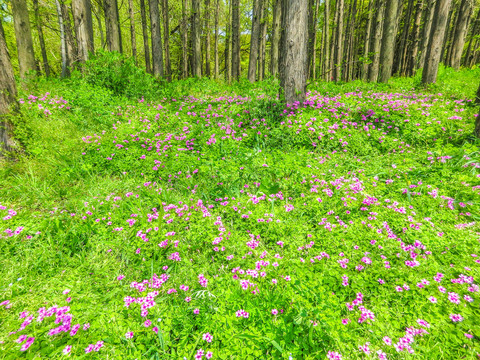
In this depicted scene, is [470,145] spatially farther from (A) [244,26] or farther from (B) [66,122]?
(A) [244,26]

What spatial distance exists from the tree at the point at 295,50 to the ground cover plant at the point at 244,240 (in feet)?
2.94

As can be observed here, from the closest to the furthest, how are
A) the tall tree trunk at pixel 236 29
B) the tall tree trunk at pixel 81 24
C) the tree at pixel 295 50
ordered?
the tree at pixel 295 50, the tall tree trunk at pixel 81 24, the tall tree trunk at pixel 236 29

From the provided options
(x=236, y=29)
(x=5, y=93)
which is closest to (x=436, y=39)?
(x=236, y=29)

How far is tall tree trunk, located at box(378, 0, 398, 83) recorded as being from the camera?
30.9 feet

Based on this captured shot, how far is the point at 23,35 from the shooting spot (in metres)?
8.80

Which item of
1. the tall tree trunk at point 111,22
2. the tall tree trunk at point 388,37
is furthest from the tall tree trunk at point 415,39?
the tall tree trunk at point 111,22

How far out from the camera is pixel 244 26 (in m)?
23.4

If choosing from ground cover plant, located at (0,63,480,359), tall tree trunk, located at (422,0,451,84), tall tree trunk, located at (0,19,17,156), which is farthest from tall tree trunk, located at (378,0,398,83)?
tall tree trunk, located at (0,19,17,156)

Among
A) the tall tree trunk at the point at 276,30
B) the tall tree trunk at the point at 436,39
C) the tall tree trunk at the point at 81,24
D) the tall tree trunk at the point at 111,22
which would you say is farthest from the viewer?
the tall tree trunk at the point at 276,30

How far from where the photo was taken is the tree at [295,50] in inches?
210

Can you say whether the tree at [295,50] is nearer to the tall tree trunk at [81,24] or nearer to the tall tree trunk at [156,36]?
the tall tree trunk at [81,24]

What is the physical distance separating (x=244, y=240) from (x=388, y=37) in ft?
39.0

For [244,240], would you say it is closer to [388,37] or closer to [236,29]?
[388,37]

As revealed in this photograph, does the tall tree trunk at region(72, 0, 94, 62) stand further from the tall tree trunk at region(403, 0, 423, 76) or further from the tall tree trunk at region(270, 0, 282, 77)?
the tall tree trunk at region(403, 0, 423, 76)
